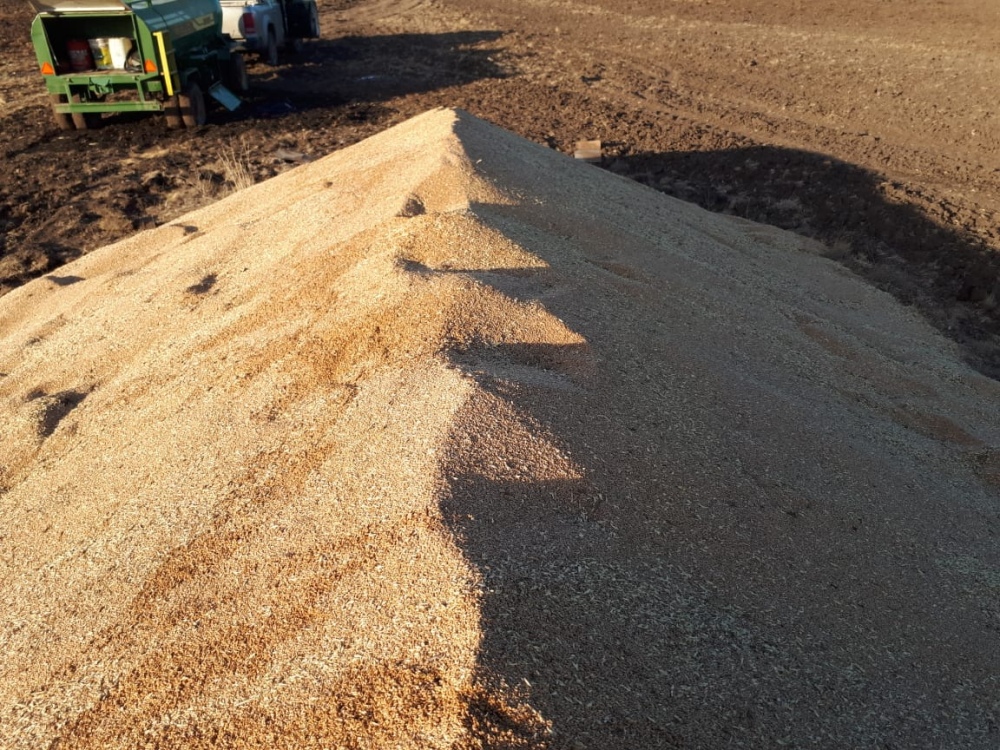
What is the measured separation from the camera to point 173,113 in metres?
10.5

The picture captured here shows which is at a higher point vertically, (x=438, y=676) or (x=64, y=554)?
(x=438, y=676)

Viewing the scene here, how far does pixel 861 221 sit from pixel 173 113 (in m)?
8.83

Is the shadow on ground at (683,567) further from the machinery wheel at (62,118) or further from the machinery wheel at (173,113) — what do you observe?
the machinery wheel at (62,118)

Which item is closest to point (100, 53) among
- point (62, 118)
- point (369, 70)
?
point (62, 118)

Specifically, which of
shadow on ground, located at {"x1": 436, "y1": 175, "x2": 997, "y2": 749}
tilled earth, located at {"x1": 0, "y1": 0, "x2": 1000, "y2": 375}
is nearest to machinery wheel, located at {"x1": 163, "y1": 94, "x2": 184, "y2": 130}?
tilled earth, located at {"x1": 0, "y1": 0, "x2": 1000, "y2": 375}

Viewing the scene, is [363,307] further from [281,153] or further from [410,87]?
[410,87]

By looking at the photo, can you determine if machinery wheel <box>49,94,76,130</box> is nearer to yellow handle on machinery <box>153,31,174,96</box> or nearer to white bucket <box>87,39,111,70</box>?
white bucket <box>87,39,111,70</box>

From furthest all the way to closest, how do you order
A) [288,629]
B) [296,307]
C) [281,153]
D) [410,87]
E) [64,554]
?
[410,87], [281,153], [296,307], [64,554], [288,629]

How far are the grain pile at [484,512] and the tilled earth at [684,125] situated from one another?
282 centimetres

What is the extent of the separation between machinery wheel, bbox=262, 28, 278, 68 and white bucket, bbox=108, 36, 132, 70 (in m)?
4.25

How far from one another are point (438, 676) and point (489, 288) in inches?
86.9

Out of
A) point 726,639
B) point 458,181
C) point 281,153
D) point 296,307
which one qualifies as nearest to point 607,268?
point 458,181

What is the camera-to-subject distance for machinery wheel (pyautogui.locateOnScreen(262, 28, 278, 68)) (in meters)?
14.2

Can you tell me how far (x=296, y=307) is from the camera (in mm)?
4180
